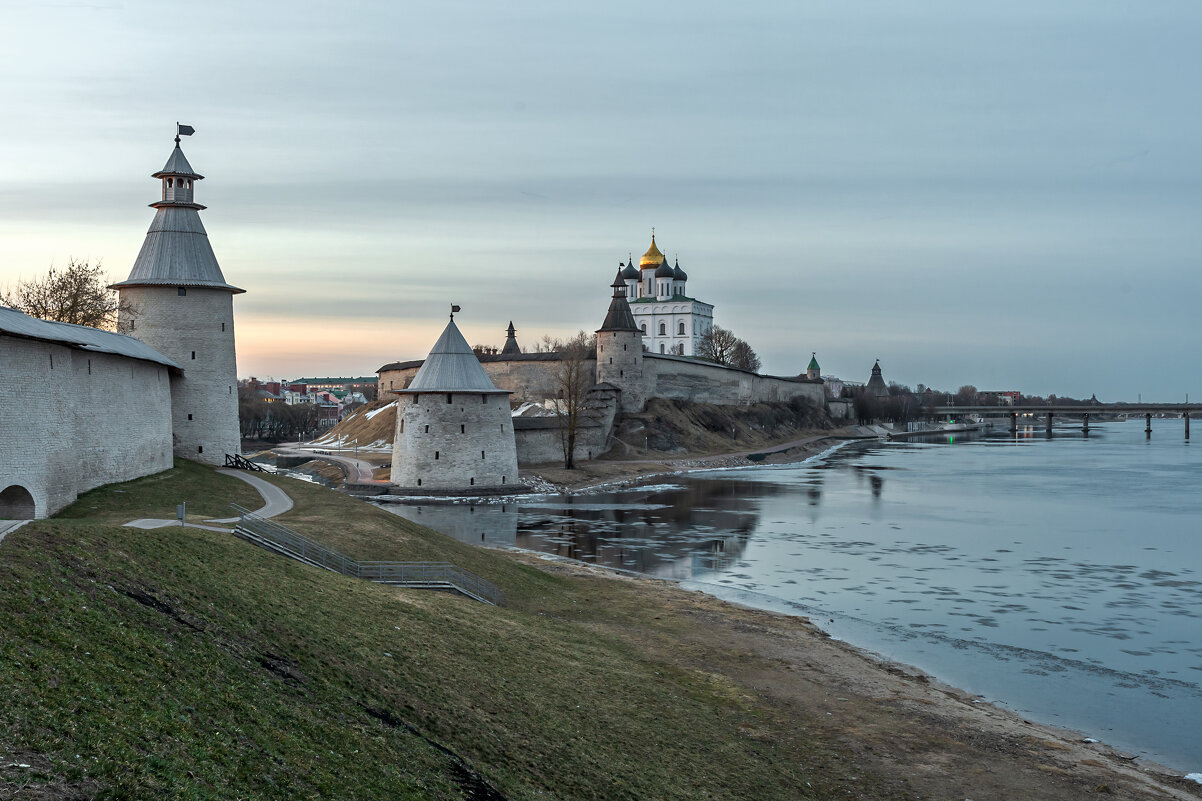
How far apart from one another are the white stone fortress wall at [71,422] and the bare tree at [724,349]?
7961 centimetres

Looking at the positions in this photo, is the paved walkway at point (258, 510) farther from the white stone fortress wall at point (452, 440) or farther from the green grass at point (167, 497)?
the white stone fortress wall at point (452, 440)

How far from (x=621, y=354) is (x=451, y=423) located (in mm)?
26658

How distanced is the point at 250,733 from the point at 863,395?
133 m

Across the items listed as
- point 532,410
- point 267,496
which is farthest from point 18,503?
point 532,410

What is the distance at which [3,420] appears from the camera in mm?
17031

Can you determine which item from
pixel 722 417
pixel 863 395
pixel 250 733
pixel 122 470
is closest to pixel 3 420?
pixel 122 470

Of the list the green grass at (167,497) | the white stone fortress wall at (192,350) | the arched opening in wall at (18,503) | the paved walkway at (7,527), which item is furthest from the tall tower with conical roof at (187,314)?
the paved walkway at (7,527)

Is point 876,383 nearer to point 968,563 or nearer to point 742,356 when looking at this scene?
Result: point 742,356

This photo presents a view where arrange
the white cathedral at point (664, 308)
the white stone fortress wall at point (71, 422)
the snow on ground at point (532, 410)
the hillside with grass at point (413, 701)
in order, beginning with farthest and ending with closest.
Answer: the white cathedral at point (664, 308) < the snow on ground at point (532, 410) < the white stone fortress wall at point (71, 422) < the hillside with grass at point (413, 701)

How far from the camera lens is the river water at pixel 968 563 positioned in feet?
55.4

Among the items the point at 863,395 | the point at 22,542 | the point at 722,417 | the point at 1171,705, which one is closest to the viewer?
the point at 22,542

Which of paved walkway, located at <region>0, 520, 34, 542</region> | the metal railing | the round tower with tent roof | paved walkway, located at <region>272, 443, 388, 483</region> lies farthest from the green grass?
paved walkway, located at <region>272, 443, 388, 483</region>

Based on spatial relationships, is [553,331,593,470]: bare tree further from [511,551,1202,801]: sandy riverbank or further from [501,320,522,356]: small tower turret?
[511,551,1202,801]: sandy riverbank

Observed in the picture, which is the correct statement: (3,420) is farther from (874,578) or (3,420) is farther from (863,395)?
(863,395)
